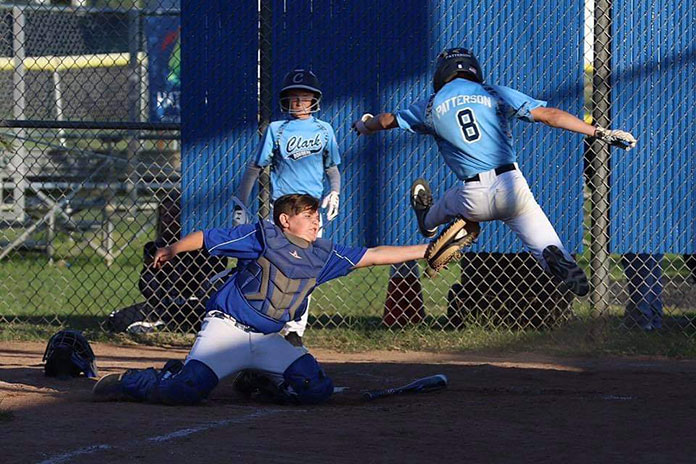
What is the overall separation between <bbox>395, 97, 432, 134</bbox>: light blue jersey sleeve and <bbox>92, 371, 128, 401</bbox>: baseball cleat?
2.41 m

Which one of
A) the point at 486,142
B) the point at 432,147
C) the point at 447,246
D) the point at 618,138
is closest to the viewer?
the point at 447,246

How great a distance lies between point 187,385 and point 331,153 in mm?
2694

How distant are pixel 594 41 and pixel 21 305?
5827mm

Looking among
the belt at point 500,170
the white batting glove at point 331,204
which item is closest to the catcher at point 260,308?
the belt at point 500,170

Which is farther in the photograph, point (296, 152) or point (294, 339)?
point (296, 152)

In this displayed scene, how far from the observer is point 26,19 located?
30.5 ft

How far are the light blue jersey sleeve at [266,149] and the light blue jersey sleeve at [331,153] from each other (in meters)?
0.40

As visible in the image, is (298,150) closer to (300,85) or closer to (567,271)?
(300,85)

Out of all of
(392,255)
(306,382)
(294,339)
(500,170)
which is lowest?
(306,382)

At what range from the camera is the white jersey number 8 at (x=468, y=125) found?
653cm

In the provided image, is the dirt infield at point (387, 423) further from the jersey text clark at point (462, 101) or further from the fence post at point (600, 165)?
the jersey text clark at point (462, 101)

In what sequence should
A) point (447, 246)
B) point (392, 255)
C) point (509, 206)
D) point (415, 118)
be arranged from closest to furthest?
point (392, 255), point (447, 246), point (509, 206), point (415, 118)

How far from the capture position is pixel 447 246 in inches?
240

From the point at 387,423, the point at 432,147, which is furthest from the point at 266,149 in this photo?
the point at 387,423
